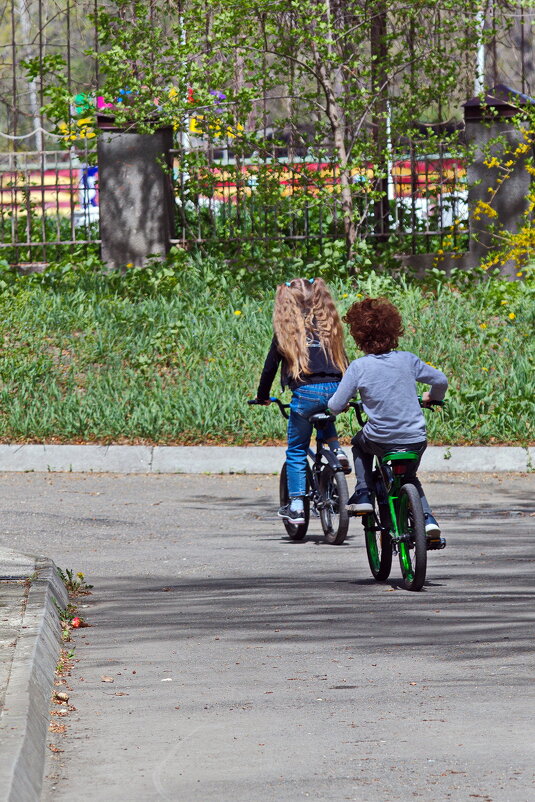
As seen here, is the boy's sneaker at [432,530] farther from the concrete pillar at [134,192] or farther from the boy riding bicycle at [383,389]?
the concrete pillar at [134,192]

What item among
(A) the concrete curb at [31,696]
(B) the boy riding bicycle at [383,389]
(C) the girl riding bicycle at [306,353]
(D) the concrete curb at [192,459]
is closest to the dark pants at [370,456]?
(B) the boy riding bicycle at [383,389]

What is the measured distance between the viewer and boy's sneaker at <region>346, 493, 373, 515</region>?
790 cm

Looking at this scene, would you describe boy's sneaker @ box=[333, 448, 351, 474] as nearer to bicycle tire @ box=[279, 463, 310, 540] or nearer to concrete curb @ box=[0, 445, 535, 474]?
bicycle tire @ box=[279, 463, 310, 540]

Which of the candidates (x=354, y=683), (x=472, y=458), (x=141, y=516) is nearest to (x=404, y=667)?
(x=354, y=683)

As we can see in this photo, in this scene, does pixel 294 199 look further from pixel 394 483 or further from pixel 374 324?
pixel 394 483

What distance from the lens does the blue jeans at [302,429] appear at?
929 cm

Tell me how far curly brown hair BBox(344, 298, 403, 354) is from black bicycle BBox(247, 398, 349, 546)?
132cm

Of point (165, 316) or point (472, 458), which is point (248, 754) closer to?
point (472, 458)

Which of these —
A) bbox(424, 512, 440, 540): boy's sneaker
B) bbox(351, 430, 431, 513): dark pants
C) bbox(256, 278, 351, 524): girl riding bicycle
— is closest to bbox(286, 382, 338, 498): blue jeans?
bbox(256, 278, 351, 524): girl riding bicycle

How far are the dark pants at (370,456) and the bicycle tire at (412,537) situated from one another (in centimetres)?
8

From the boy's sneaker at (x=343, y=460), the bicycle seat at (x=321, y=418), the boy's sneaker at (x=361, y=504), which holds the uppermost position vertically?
the bicycle seat at (x=321, y=418)

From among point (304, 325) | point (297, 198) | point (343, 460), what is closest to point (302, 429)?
point (343, 460)

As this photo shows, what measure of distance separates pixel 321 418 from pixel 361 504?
140 centimetres

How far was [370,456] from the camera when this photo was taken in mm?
8141
